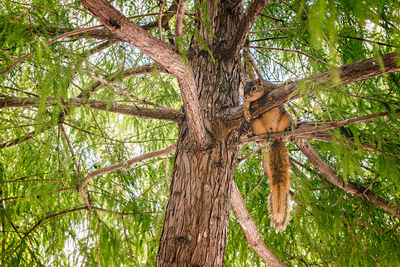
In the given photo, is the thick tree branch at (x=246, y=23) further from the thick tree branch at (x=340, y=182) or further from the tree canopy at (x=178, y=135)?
the thick tree branch at (x=340, y=182)

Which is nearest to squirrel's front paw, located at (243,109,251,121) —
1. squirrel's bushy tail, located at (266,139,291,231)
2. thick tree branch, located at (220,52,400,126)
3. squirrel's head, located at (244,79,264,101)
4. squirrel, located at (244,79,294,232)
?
thick tree branch, located at (220,52,400,126)

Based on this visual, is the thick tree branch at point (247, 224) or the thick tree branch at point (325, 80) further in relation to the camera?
the thick tree branch at point (247, 224)

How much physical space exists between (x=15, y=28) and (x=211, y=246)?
1402mm

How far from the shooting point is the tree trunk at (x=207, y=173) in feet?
6.06

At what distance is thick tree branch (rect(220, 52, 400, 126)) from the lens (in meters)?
1.44

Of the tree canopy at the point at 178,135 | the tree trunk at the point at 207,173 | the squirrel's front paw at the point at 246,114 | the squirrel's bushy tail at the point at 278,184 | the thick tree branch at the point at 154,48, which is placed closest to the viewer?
the thick tree branch at the point at 154,48

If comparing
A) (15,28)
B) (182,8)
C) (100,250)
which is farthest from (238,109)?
(100,250)

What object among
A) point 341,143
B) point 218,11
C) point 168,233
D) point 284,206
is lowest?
point 168,233

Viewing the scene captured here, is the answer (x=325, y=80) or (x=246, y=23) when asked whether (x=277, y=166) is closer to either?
(x=246, y=23)

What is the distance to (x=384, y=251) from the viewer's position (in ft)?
7.09

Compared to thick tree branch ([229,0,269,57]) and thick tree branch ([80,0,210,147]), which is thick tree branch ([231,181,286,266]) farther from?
thick tree branch ([229,0,269,57])

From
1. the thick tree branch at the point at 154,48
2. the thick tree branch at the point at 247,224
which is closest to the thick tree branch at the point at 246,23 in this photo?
the thick tree branch at the point at 154,48

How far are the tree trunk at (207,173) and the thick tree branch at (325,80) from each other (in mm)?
109

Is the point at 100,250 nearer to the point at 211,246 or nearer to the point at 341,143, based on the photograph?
the point at 211,246
